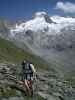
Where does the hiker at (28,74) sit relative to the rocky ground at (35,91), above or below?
above

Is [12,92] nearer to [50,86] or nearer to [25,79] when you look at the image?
[25,79]

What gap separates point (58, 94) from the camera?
26312mm

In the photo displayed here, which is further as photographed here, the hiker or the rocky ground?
the rocky ground

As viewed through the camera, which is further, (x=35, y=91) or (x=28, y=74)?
(x=35, y=91)

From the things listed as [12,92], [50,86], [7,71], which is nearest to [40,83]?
[50,86]

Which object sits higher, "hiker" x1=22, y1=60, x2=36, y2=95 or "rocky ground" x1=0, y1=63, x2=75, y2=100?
"hiker" x1=22, y1=60, x2=36, y2=95

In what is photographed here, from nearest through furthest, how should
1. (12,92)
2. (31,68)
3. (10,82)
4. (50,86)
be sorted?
1. (31,68)
2. (12,92)
3. (10,82)
4. (50,86)

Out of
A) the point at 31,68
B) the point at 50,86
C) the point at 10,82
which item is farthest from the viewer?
the point at 50,86

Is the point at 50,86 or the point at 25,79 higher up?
the point at 25,79

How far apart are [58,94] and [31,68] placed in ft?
15.8

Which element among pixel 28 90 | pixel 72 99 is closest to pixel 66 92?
pixel 72 99

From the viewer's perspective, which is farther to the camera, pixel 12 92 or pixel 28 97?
pixel 12 92

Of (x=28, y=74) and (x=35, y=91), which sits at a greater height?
(x=28, y=74)

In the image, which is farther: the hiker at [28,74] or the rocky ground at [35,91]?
the rocky ground at [35,91]
